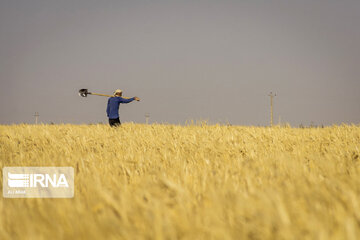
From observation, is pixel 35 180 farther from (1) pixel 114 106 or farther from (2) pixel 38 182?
(1) pixel 114 106

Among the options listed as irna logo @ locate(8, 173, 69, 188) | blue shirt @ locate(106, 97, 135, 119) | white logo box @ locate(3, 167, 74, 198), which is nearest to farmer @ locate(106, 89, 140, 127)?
blue shirt @ locate(106, 97, 135, 119)

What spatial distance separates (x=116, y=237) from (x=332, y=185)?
115cm

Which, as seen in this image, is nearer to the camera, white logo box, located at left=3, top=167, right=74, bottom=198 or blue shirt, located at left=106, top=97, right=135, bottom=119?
white logo box, located at left=3, top=167, right=74, bottom=198

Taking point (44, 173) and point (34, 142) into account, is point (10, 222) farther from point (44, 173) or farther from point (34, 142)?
point (34, 142)

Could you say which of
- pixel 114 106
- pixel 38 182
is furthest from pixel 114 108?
pixel 38 182

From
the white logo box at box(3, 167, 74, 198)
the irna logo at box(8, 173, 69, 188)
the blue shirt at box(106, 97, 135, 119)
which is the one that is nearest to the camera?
the white logo box at box(3, 167, 74, 198)

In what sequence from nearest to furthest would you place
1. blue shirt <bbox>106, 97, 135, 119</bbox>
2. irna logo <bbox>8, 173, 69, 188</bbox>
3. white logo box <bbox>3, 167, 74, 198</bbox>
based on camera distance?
1. white logo box <bbox>3, 167, 74, 198</bbox>
2. irna logo <bbox>8, 173, 69, 188</bbox>
3. blue shirt <bbox>106, 97, 135, 119</bbox>

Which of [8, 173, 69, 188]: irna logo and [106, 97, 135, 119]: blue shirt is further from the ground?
[106, 97, 135, 119]: blue shirt

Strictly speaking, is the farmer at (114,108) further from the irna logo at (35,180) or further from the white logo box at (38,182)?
the irna logo at (35,180)

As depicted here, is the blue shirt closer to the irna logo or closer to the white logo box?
the white logo box

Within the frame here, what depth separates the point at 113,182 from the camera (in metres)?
2.17

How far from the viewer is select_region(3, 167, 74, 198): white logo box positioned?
202 cm

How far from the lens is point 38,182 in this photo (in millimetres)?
2533

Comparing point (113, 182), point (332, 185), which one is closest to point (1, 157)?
point (113, 182)
